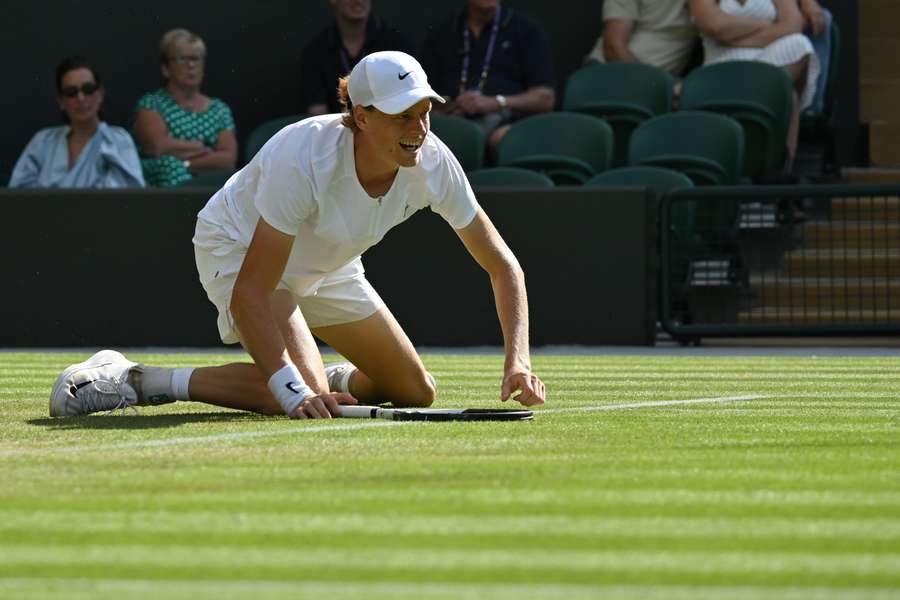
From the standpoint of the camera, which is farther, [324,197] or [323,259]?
[323,259]

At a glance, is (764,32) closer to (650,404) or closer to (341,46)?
(341,46)

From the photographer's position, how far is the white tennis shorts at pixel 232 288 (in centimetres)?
673

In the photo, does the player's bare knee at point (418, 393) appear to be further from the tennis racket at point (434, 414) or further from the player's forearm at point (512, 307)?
the player's forearm at point (512, 307)

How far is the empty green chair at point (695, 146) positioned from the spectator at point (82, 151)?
11.8ft

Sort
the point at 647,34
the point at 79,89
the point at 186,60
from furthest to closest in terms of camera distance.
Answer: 1. the point at 647,34
2. the point at 186,60
3. the point at 79,89

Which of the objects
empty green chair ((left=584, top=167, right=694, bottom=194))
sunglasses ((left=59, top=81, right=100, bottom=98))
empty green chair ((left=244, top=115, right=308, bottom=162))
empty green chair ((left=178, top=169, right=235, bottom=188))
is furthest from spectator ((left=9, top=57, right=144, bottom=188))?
empty green chair ((left=584, top=167, right=694, bottom=194))

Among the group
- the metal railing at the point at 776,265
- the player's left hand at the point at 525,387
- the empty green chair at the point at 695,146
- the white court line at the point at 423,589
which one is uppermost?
the empty green chair at the point at 695,146

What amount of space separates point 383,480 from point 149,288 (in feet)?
26.8

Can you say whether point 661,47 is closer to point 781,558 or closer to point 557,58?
point 557,58

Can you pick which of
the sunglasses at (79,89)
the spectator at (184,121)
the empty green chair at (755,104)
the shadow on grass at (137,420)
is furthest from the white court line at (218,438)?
the spectator at (184,121)

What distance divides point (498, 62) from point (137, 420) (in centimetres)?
804

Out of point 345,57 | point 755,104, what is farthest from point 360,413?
point 345,57

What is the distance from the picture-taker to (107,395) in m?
6.70

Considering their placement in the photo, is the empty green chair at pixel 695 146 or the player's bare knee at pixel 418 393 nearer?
the player's bare knee at pixel 418 393
